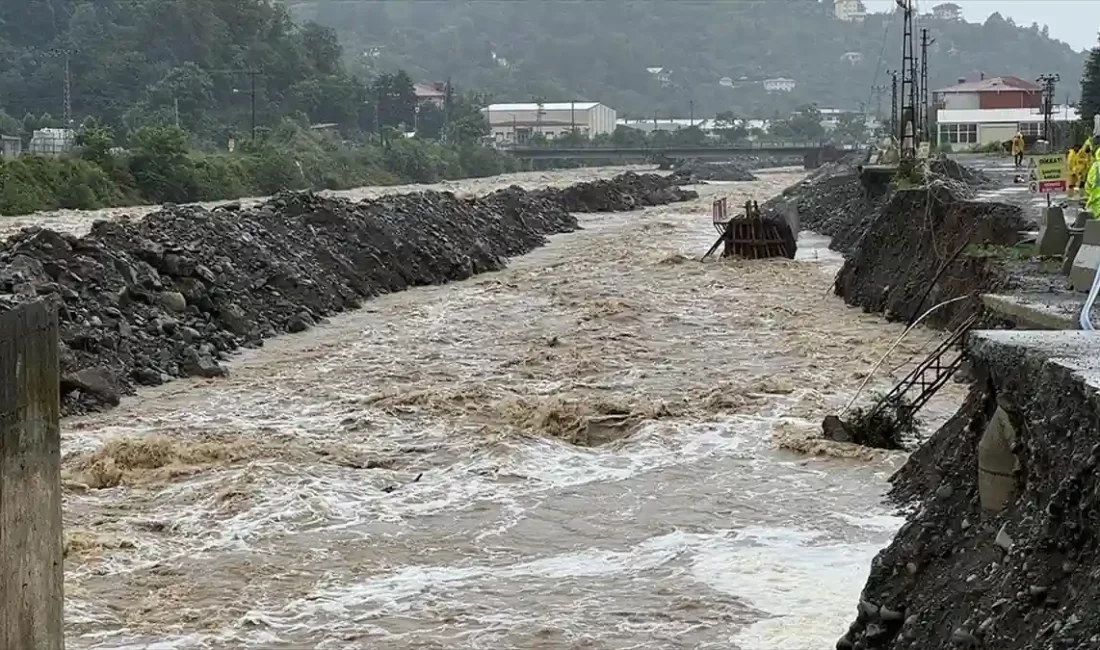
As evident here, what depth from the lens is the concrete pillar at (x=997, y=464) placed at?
7867 mm

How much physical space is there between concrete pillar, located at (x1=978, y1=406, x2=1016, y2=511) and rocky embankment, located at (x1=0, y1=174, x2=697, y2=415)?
7849 millimetres

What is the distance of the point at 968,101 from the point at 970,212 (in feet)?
306

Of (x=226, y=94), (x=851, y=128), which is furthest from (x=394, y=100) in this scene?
(x=851, y=128)

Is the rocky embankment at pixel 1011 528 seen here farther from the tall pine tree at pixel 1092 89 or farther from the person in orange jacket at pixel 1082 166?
the tall pine tree at pixel 1092 89

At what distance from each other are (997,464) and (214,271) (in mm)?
22656

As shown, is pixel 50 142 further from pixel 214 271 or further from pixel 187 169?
pixel 214 271

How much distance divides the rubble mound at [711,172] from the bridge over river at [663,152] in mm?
2410

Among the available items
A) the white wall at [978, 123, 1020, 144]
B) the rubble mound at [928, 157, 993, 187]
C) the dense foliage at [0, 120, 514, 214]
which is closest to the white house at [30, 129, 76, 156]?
the dense foliage at [0, 120, 514, 214]

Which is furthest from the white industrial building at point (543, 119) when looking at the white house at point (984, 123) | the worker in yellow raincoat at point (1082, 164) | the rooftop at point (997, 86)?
the worker in yellow raincoat at point (1082, 164)

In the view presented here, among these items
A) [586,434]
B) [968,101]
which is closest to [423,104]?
[968,101]

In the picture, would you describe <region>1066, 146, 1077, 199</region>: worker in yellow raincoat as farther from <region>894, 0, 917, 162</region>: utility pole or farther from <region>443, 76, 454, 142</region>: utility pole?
<region>443, 76, 454, 142</region>: utility pole

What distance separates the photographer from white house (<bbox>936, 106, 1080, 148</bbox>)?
10250 centimetres

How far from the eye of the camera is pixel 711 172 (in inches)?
5094

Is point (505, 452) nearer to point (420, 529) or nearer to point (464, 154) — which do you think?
point (420, 529)
